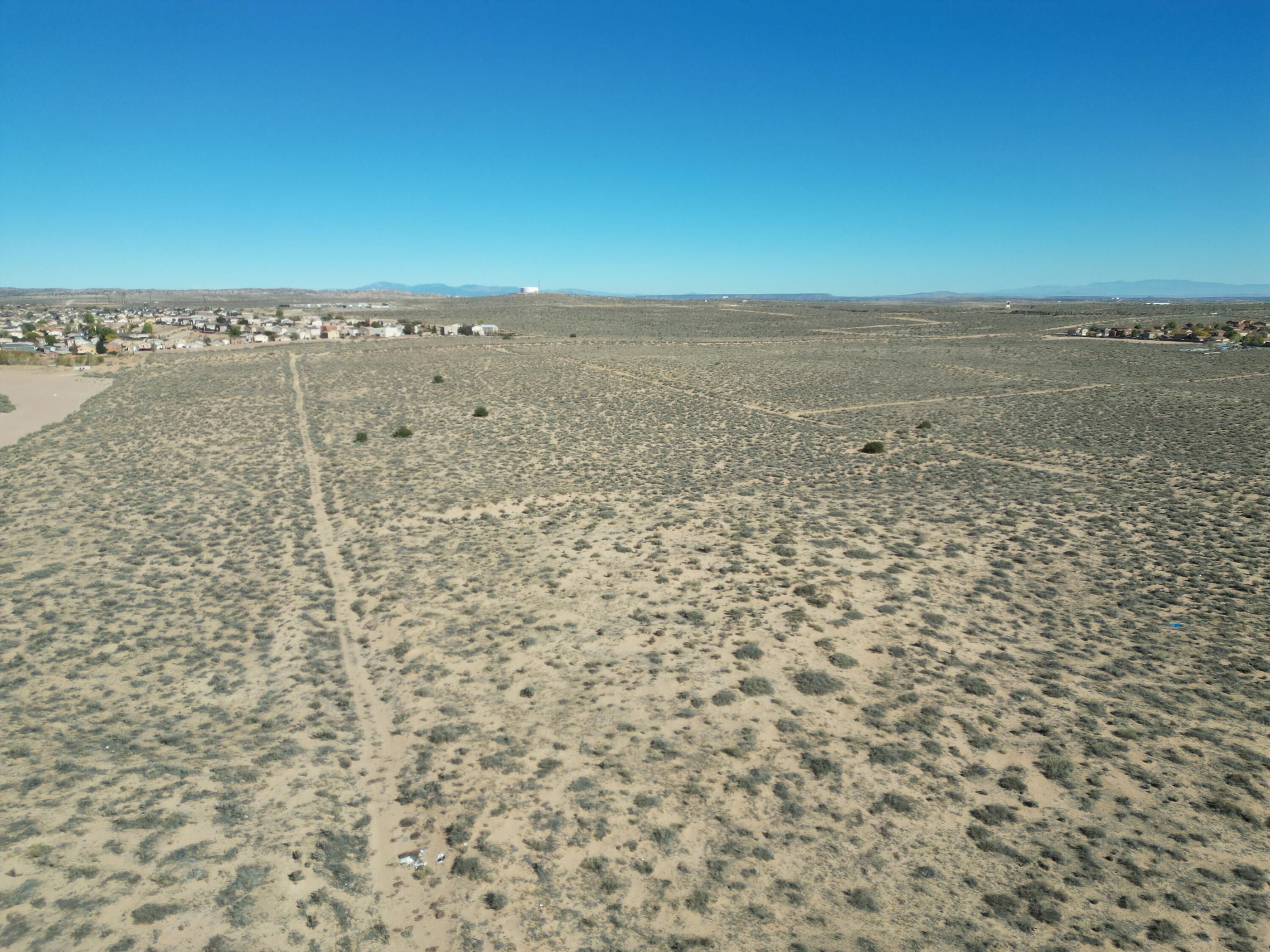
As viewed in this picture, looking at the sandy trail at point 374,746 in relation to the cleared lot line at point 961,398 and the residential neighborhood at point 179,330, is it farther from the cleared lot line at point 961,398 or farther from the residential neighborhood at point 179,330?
the residential neighborhood at point 179,330

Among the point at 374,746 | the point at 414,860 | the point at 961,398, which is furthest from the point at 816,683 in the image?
the point at 961,398

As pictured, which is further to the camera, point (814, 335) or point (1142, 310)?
point (1142, 310)

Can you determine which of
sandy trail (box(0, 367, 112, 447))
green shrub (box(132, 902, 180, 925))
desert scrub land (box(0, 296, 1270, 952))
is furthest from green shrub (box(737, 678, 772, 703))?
sandy trail (box(0, 367, 112, 447))

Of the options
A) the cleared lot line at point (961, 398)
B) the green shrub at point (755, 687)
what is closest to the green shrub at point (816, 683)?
the green shrub at point (755, 687)

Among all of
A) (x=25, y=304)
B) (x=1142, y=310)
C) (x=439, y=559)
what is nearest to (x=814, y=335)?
(x=439, y=559)

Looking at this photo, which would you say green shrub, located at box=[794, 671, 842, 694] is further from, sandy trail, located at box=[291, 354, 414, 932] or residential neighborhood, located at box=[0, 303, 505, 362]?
residential neighborhood, located at box=[0, 303, 505, 362]

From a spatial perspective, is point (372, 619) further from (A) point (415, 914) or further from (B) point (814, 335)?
(B) point (814, 335)

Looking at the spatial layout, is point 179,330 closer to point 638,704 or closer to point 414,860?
point 638,704
